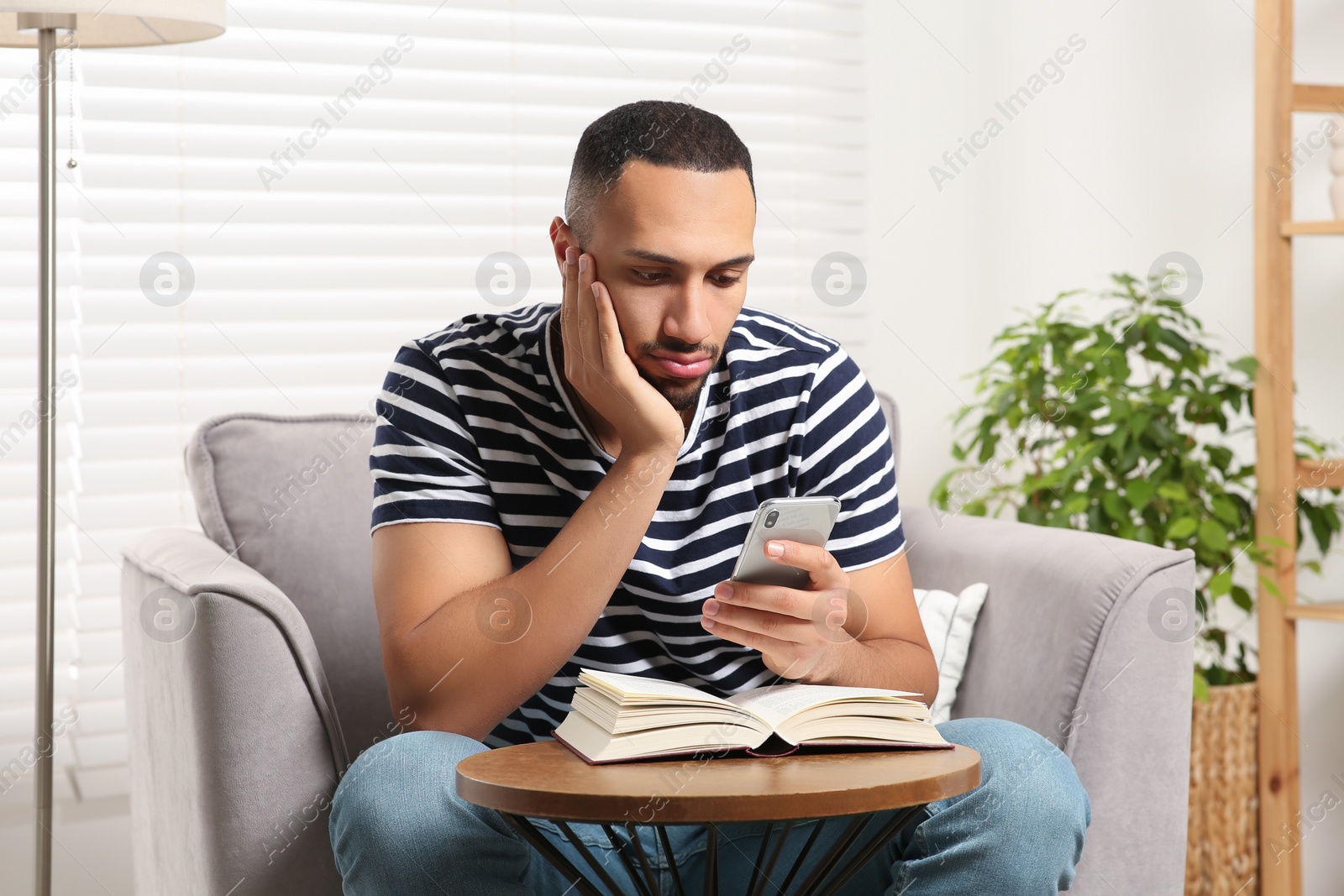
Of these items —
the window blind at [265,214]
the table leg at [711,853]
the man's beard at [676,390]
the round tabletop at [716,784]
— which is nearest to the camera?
the round tabletop at [716,784]

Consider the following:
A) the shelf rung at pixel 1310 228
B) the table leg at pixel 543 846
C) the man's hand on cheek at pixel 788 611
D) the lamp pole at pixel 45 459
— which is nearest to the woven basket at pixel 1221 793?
the shelf rung at pixel 1310 228

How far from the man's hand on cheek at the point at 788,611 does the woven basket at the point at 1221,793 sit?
3.65 feet

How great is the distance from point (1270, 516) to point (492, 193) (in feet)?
4.92

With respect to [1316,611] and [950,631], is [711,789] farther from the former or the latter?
[1316,611]

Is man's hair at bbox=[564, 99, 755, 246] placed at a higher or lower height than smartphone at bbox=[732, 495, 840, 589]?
higher

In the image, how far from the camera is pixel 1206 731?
6.51 ft

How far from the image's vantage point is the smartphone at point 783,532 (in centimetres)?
105

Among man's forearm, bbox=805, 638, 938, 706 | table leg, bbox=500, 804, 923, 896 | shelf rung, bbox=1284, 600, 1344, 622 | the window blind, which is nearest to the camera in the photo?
table leg, bbox=500, 804, 923, 896

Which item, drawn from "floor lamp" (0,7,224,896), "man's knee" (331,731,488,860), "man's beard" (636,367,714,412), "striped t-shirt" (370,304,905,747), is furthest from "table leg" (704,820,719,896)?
"floor lamp" (0,7,224,896)

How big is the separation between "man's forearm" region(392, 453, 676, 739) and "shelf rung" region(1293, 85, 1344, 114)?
4.76 ft

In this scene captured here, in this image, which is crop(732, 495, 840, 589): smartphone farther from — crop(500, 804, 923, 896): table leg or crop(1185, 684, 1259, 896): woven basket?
crop(1185, 684, 1259, 896): woven basket

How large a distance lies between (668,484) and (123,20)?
1021 millimetres

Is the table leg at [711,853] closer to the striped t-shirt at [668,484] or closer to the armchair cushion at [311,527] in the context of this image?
the striped t-shirt at [668,484]

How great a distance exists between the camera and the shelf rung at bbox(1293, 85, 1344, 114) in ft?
6.64
